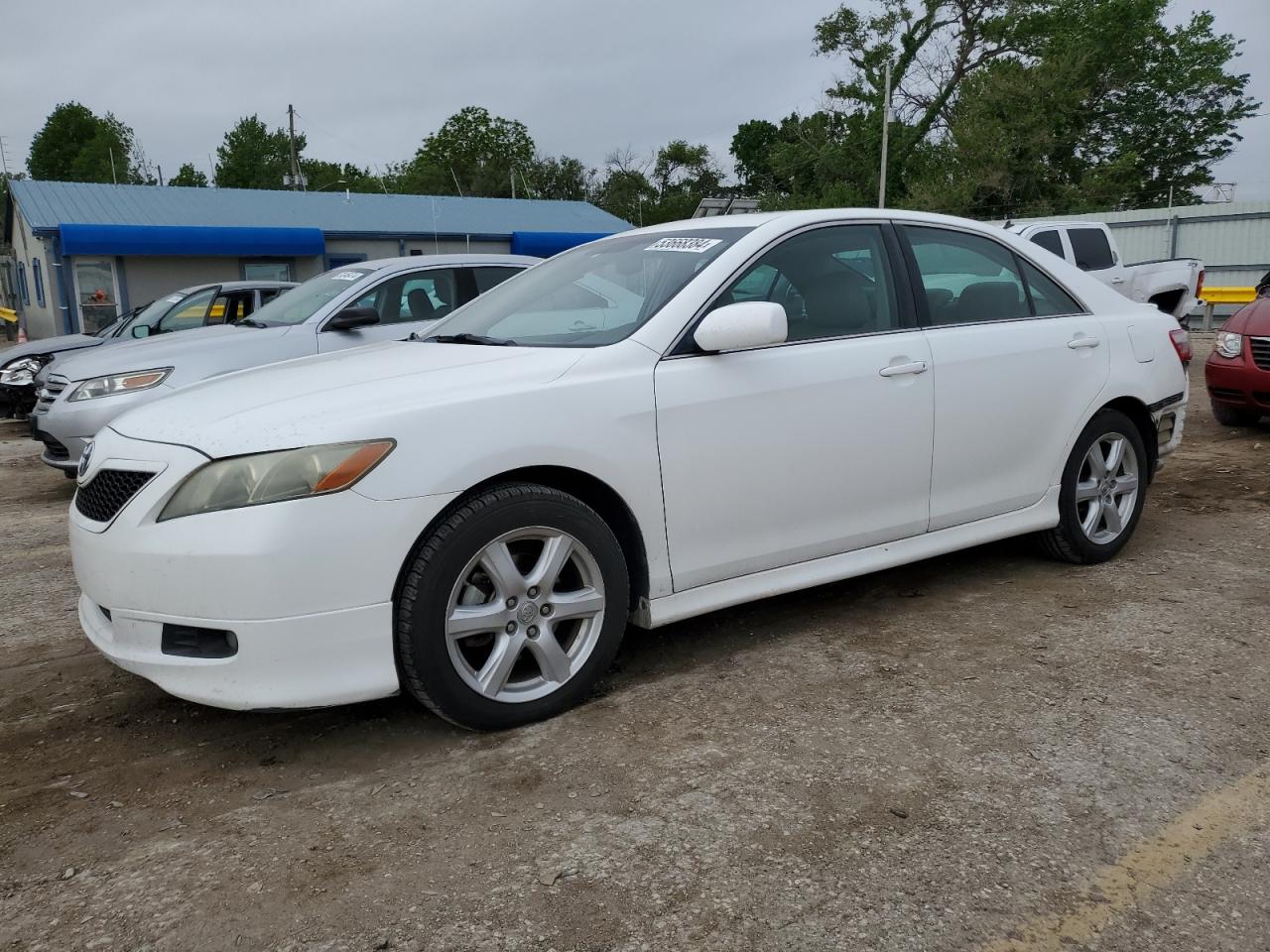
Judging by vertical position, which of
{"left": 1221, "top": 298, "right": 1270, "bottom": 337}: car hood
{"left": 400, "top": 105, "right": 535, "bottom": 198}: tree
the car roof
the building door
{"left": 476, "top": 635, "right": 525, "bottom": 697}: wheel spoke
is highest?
{"left": 400, "top": 105, "right": 535, "bottom": 198}: tree

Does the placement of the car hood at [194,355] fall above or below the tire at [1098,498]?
above

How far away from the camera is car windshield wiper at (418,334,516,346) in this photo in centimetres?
367

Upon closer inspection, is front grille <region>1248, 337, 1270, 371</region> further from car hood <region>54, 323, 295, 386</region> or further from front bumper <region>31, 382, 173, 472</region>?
front bumper <region>31, 382, 173, 472</region>

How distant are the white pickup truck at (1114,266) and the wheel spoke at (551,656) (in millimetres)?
9828

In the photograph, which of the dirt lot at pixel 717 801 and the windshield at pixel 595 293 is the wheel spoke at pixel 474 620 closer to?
the dirt lot at pixel 717 801

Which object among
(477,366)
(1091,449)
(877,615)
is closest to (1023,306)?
(1091,449)

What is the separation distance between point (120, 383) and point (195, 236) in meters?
19.4

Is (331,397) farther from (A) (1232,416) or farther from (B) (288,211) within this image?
(B) (288,211)

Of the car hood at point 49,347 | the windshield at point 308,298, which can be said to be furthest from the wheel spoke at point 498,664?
the car hood at point 49,347

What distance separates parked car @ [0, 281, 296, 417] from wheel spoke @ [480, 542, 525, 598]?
308 inches

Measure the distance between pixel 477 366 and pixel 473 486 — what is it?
482mm

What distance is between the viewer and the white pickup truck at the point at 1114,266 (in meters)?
11.8

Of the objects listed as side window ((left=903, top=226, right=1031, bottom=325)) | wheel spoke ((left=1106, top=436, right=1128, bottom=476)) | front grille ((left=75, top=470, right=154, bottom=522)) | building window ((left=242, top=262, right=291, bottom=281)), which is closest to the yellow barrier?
wheel spoke ((left=1106, top=436, right=1128, bottom=476))

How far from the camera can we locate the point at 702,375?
3.38 meters
